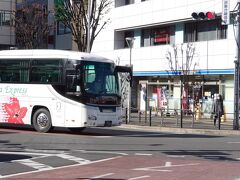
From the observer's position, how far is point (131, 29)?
47.8 metres

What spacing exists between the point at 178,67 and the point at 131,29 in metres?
8.27

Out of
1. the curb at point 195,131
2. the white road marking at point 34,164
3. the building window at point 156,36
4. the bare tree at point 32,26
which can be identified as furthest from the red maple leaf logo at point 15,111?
the bare tree at point 32,26

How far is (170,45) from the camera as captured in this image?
1682 inches

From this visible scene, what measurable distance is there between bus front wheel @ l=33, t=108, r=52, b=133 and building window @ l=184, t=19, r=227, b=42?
19614mm

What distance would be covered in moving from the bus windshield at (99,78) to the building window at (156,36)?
22.2 m

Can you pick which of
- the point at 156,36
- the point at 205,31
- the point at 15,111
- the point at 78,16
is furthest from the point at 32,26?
the point at 15,111

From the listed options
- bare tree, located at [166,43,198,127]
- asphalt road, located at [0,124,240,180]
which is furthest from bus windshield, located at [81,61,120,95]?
bare tree, located at [166,43,198,127]

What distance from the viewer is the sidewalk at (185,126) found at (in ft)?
88.3

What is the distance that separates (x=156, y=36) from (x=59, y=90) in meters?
24.9

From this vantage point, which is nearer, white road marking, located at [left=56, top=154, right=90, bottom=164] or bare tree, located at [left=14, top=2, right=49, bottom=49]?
white road marking, located at [left=56, top=154, right=90, bottom=164]

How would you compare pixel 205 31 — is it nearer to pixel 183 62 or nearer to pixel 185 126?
pixel 183 62

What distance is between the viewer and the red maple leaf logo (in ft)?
74.6

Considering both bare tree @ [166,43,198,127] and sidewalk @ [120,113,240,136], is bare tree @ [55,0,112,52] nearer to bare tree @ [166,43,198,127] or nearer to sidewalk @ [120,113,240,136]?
bare tree @ [166,43,198,127]

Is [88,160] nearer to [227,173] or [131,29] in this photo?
[227,173]
